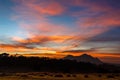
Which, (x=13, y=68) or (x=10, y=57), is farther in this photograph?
(x=10, y=57)

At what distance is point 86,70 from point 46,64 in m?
25.5

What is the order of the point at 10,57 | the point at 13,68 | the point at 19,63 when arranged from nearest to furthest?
the point at 13,68, the point at 19,63, the point at 10,57

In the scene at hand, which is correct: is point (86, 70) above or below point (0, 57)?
below

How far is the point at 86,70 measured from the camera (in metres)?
175

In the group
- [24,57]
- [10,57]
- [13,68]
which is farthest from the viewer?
[24,57]

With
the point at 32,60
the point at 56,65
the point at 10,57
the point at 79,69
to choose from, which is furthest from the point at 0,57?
the point at 79,69

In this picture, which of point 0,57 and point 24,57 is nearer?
point 0,57

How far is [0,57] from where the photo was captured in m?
176

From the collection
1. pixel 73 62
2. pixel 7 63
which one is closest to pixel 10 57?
pixel 7 63

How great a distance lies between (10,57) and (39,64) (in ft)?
70.2

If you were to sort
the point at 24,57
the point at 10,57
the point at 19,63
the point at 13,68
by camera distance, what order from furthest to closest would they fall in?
the point at 24,57 < the point at 10,57 < the point at 19,63 < the point at 13,68

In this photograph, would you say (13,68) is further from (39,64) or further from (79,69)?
(79,69)

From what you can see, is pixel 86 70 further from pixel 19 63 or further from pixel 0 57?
pixel 0 57

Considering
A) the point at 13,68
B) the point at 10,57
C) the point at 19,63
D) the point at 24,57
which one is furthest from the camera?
the point at 24,57
